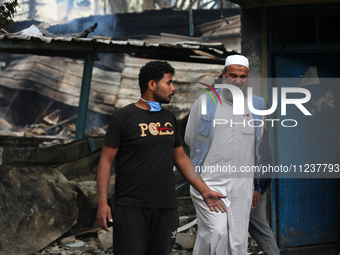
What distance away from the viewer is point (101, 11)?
24406 mm

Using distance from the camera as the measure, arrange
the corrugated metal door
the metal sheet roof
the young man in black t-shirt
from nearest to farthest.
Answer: the young man in black t-shirt
the corrugated metal door
the metal sheet roof

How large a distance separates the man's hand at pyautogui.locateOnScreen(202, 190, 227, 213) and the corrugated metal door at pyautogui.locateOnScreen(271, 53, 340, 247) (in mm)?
2661

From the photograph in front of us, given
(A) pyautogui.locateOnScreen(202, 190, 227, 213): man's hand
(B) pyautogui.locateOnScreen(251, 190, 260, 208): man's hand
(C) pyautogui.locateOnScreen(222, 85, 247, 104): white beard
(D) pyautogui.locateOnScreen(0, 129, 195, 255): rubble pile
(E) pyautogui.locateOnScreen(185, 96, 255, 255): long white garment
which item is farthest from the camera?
(D) pyautogui.locateOnScreen(0, 129, 195, 255): rubble pile

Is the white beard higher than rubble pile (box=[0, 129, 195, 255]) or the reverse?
higher

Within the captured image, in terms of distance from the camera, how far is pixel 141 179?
3479mm

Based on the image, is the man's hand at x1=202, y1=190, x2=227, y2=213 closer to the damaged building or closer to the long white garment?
the long white garment

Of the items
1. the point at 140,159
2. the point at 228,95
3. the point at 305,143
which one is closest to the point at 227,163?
the point at 228,95

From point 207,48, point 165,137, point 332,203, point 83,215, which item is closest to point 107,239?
point 83,215

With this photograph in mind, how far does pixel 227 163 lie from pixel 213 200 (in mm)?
595

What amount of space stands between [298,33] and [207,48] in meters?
3.09

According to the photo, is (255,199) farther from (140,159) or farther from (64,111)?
(64,111)

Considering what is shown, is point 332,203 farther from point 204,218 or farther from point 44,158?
point 44,158

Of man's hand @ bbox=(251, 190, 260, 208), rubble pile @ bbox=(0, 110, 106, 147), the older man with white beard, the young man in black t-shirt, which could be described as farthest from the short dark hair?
rubble pile @ bbox=(0, 110, 106, 147)

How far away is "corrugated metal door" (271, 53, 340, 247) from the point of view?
6.62m
